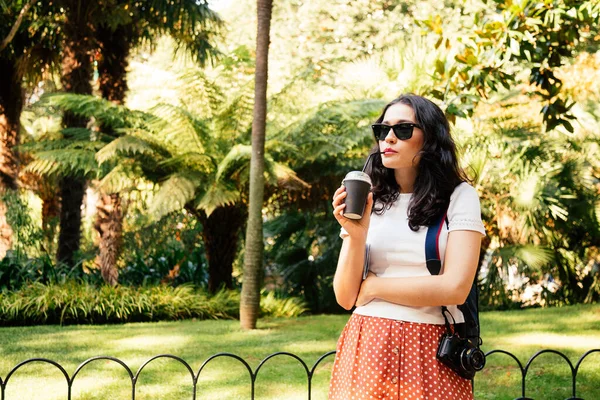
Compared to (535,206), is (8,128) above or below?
above

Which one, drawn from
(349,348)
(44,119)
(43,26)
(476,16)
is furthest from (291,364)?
(44,119)

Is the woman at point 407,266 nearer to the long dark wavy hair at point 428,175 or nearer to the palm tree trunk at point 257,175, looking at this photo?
the long dark wavy hair at point 428,175

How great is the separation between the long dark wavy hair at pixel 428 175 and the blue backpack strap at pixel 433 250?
29 millimetres

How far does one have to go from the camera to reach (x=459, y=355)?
2025 mm

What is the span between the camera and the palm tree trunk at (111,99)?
10.1 metres

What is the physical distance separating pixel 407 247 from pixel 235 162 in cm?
746

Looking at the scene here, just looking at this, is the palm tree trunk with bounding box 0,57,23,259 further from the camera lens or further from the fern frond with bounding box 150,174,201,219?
the camera lens

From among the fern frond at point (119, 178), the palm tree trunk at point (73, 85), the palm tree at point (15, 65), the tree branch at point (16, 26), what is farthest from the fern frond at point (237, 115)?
the palm tree at point (15, 65)

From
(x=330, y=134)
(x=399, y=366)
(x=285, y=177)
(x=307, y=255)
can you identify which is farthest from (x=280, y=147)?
(x=399, y=366)

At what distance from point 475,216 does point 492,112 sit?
10.7m

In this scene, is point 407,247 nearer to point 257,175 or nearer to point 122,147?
point 257,175

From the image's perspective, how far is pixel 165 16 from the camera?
11.3 meters

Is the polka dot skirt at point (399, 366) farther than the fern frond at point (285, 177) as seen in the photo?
No

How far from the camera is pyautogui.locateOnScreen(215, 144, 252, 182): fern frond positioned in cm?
884
